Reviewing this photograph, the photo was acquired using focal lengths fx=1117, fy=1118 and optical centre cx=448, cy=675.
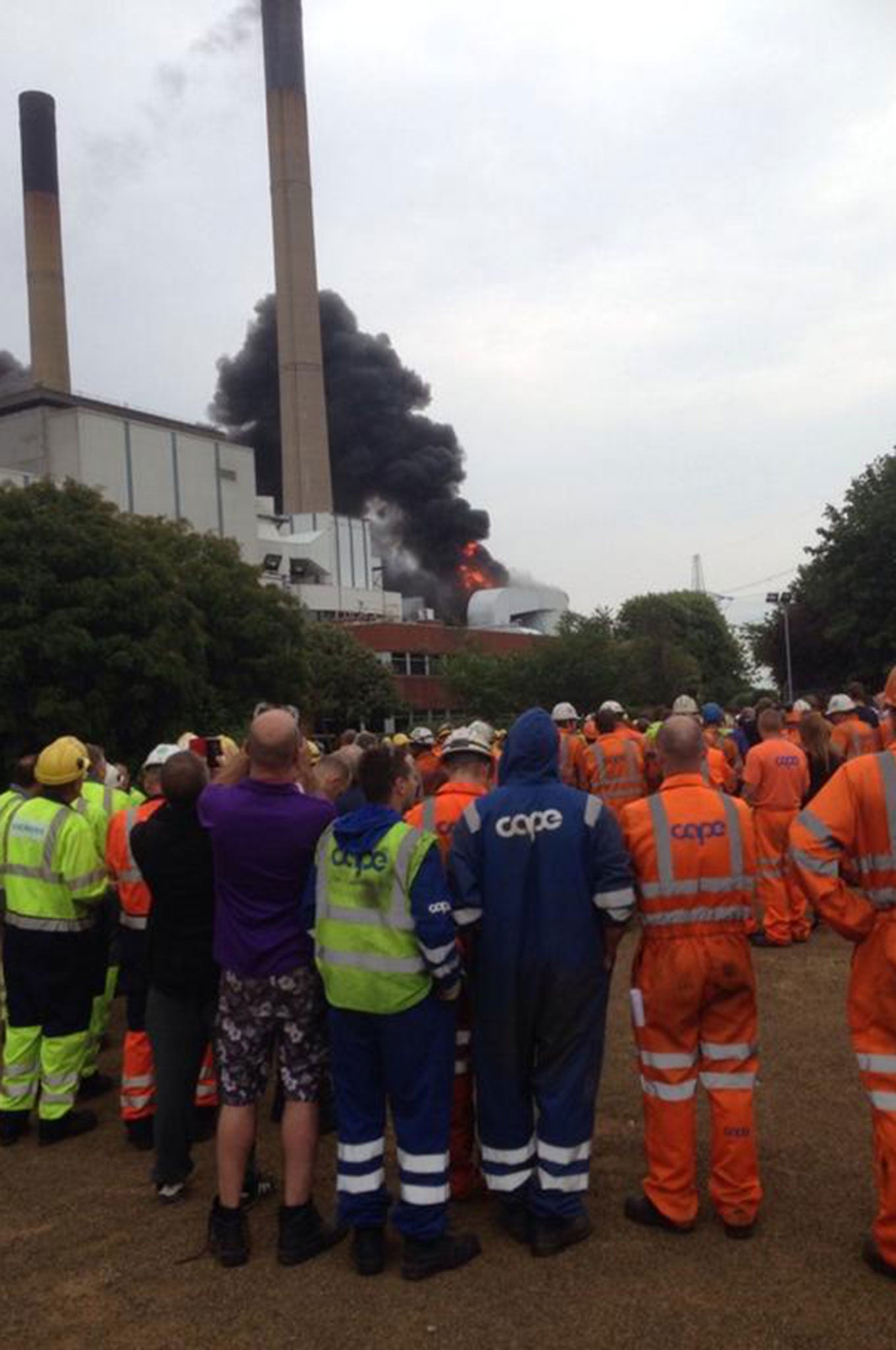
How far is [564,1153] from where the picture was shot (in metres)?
4.00

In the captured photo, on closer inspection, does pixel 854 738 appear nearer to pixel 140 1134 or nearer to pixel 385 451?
pixel 140 1134

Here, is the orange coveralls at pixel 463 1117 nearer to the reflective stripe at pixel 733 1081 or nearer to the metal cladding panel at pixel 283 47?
the reflective stripe at pixel 733 1081

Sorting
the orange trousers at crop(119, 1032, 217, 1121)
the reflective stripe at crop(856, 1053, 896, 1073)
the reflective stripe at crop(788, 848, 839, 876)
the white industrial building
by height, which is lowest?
the orange trousers at crop(119, 1032, 217, 1121)

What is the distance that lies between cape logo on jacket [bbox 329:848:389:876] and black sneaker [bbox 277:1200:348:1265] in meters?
1.27

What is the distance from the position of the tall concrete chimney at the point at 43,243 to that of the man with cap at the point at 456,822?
6341cm

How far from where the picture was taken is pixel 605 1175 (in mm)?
4625

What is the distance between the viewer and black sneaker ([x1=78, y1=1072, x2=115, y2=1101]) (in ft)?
20.2

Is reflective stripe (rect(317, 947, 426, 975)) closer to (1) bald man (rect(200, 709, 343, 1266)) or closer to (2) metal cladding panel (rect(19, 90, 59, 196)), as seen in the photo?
(1) bald man (rect(200, 709, 343, 1266))

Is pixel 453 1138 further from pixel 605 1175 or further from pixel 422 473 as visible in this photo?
pixel 422 473

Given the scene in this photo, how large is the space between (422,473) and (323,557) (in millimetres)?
22064

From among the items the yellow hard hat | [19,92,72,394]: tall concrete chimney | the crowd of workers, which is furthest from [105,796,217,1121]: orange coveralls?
[19,92,72,394]: tall concrete chimney

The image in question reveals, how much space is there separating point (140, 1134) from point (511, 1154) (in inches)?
85.8

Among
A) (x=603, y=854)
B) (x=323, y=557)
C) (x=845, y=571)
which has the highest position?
(x=323, y=557)

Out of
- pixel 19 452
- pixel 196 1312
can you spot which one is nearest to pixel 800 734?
pixel 196 1312
